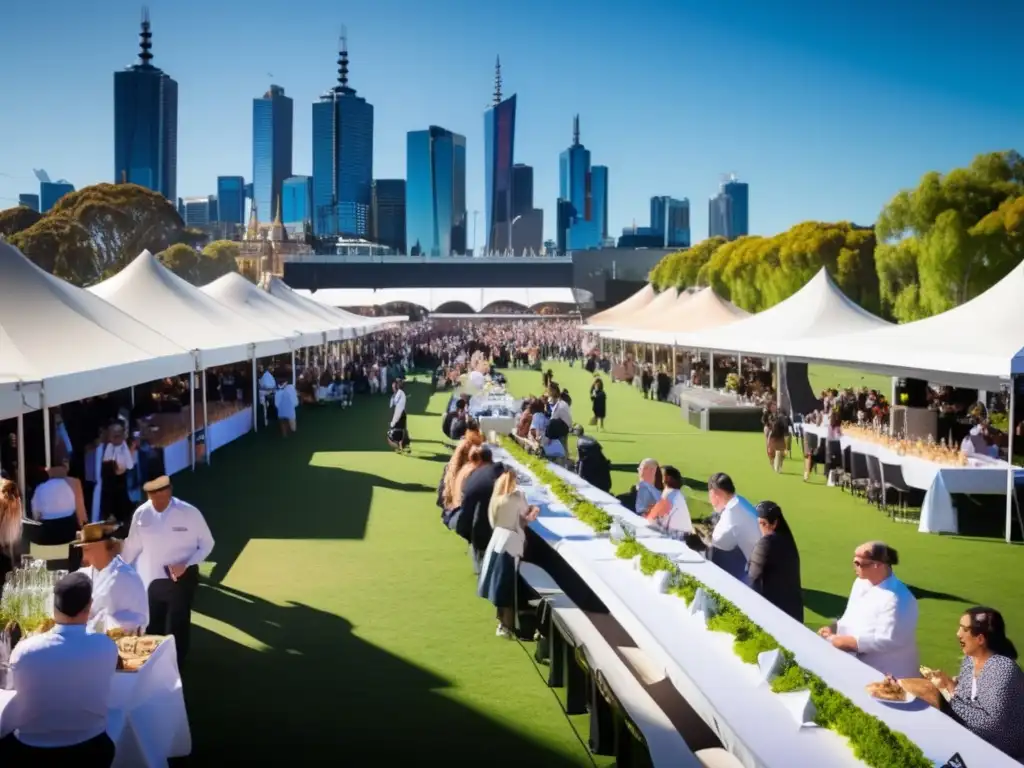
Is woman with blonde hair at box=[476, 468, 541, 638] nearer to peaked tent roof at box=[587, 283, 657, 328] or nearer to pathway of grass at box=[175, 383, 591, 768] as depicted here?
pathway of grass at box=[175, 383, 591, 768]

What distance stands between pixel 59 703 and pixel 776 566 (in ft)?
14.1

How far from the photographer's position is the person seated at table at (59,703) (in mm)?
3922

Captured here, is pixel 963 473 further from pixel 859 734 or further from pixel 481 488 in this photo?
pixel 859 734

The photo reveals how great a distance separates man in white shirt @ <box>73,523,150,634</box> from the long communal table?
266cm

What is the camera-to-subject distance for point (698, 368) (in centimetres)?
3288

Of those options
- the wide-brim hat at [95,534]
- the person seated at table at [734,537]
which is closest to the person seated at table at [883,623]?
the person seated at table at [734,537]

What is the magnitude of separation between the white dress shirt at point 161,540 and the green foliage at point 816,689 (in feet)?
9.69

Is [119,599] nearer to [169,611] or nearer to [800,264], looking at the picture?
[169,611]

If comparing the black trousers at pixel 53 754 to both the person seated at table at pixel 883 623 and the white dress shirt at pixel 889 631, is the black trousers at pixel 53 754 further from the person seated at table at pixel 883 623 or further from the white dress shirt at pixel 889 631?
the white dress shirt at pixel 889 631

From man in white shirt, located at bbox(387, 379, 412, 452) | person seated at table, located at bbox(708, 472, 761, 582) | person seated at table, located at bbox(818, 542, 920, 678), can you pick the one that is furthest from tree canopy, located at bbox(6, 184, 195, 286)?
person seated at table, located at bbox(818, 542, 920, 678)

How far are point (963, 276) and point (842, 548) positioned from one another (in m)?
27.1

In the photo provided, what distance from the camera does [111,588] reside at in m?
5.44

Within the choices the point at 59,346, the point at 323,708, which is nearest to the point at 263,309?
the point at 59,346

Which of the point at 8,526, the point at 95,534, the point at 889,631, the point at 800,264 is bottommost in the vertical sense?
the point at 889,631
